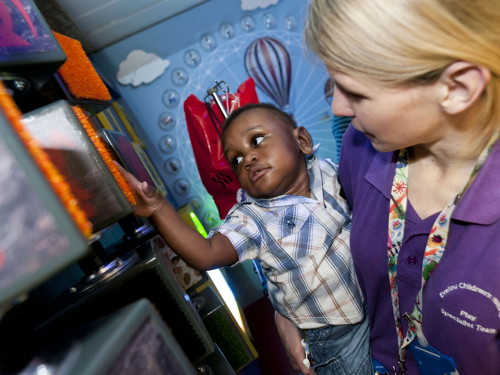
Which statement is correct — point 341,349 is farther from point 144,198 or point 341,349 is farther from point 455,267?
point 144,198

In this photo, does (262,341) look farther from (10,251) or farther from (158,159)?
(10,251)

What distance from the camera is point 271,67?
10.6 feet

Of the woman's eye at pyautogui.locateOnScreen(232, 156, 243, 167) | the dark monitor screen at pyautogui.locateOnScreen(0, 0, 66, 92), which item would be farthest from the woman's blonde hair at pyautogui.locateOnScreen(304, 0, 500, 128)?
the woman's eye at pyautogui.locateOnScreen(232, 156, 243, 167)

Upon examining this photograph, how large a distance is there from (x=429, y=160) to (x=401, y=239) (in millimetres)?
235

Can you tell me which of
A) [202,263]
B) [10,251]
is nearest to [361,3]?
[10,251]

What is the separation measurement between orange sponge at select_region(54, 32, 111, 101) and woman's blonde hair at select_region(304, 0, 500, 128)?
0.88 m

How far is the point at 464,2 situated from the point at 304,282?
0.93 m

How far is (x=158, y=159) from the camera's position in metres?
3.27

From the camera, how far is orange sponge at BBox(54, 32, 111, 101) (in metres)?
1.08

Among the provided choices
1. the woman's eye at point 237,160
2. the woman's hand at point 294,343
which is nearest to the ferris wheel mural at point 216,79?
the woman's eye at point 237,160

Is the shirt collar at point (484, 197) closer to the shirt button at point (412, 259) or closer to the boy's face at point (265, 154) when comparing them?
the shirt button at point (412, 259)

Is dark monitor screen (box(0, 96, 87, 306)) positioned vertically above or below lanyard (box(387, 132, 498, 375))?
above

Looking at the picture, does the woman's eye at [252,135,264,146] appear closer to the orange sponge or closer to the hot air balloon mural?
the orange sponge

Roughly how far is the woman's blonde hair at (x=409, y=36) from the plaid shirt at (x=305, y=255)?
69 centimetres
